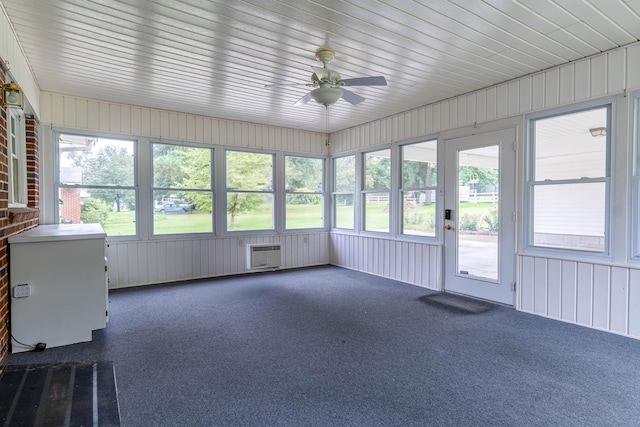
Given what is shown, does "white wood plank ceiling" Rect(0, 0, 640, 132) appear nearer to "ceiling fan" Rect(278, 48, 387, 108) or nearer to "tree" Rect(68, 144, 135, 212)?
"ceiling fan" Rect(278, 48, 387, 108)

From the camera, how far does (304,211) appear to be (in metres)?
6.96

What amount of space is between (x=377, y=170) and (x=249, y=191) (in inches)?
91.8

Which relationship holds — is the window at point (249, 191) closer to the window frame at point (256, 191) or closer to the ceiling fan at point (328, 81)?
the window frame at point (256, 191)

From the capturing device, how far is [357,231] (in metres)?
6.56

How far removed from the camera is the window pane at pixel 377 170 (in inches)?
234

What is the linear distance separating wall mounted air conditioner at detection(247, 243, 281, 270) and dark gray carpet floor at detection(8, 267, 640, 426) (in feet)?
5.49

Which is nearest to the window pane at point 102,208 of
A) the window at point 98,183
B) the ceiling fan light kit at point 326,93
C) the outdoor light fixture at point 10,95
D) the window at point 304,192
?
the window at point 98,183

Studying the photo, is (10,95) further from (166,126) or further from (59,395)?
(166,126)

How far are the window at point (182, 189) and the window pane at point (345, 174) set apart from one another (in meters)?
2.51

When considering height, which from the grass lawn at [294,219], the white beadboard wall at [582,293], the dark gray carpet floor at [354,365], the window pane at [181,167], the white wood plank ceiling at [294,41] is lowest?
the dark gray carpet floor at [354,365]

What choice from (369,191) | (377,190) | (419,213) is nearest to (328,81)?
(419,213)

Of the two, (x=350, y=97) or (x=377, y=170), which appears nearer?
(x=350, y=97)

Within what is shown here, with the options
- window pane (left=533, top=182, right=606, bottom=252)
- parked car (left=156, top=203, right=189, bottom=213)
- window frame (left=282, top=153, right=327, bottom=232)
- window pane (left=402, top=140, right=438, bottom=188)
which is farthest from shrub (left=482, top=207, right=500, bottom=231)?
parked car (left=156, top=203, right=189, bottom=213)

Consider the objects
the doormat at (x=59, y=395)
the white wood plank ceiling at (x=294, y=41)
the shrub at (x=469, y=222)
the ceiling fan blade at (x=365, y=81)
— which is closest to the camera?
the doormat at (x=59, y=395)
